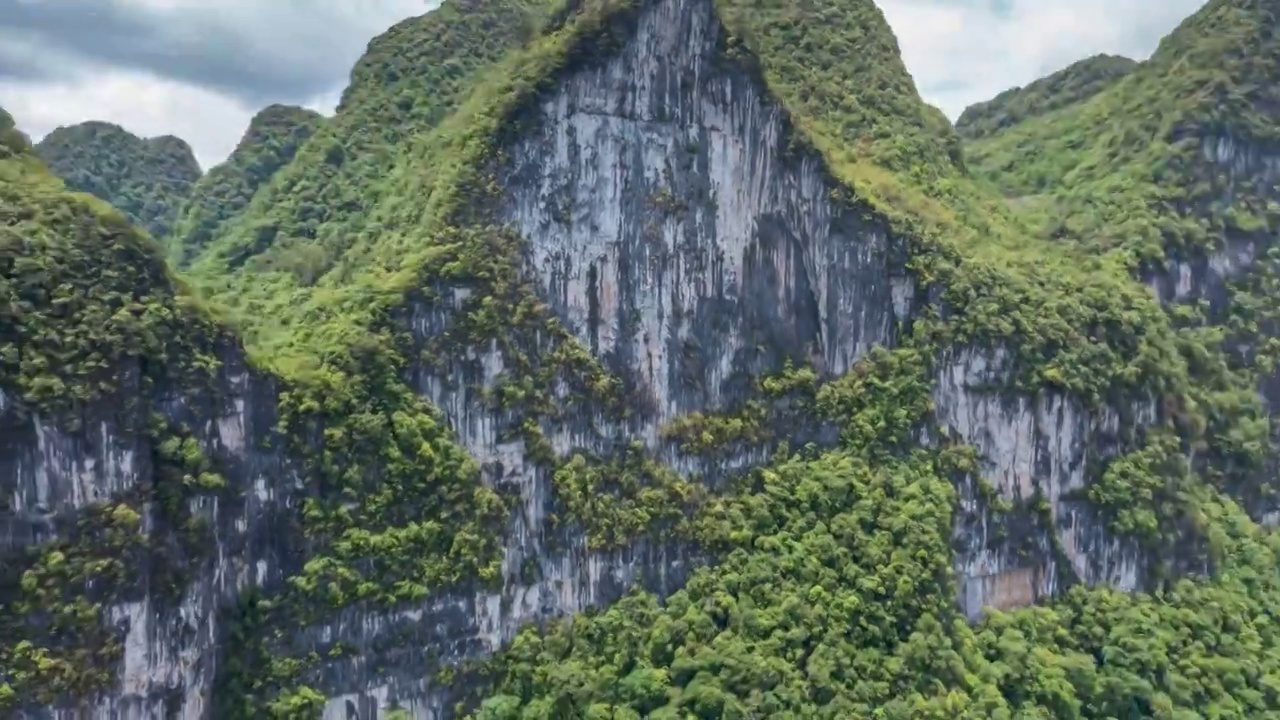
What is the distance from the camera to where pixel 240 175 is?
120 feet

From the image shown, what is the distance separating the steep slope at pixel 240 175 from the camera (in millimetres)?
34750

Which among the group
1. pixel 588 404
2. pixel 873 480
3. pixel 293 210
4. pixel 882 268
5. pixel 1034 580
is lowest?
pixel 1034 580

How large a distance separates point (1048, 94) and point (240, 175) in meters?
36.6

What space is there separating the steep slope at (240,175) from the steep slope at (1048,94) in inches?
1270

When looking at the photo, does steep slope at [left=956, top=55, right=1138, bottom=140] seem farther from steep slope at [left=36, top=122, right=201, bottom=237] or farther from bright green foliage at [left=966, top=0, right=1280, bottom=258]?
steep slope at [left=36, top=122, right=201, bottom=237]

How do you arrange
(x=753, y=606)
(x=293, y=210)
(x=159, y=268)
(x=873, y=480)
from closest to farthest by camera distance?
1. (x=159, y=268)
2. (x=753, y=606)
3. (x=873, y=480)
4. (x=293, y=210)

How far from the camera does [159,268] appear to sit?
1848 cm

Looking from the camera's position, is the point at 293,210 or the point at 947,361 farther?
the point at 293,210

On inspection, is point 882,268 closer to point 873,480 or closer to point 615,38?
point 873,480

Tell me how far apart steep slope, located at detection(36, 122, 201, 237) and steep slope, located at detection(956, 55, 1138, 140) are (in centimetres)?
3781

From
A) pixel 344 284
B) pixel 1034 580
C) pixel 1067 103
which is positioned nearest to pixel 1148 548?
pixel 1034 580

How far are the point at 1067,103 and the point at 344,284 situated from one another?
36.3m

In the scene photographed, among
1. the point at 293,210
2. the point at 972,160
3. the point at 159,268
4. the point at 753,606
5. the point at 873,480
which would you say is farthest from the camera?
the point at 972,160

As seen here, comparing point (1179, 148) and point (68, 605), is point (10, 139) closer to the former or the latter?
point (68, 605)
